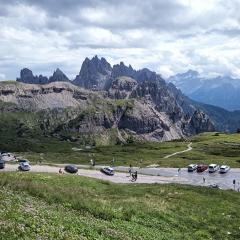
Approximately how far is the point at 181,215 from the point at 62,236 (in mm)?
26270

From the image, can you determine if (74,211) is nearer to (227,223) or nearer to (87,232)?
(87,232)

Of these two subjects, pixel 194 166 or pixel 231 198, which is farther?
pixel 194 166

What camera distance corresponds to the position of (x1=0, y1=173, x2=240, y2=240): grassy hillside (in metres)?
29.1

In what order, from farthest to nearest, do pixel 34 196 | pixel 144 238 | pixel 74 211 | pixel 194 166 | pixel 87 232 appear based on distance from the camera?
pixel 194 166 < pixel 34 196 < pixel 74 211 < pixel 144 238 < pixel 87 232

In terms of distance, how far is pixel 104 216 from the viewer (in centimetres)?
4066

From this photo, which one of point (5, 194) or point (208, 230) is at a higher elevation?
point (5, 194)

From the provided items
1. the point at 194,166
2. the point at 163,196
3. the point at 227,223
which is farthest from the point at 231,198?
the point at 194,166

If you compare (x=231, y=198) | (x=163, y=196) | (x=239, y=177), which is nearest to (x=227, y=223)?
(x=163, y=196)

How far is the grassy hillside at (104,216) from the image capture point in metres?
29.1

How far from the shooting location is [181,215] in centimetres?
5200

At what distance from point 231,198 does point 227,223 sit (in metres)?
20.2

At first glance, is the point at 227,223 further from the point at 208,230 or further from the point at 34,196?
the point at 34,196

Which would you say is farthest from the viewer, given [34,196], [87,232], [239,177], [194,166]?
[194,166]

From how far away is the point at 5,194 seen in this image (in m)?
36.8
